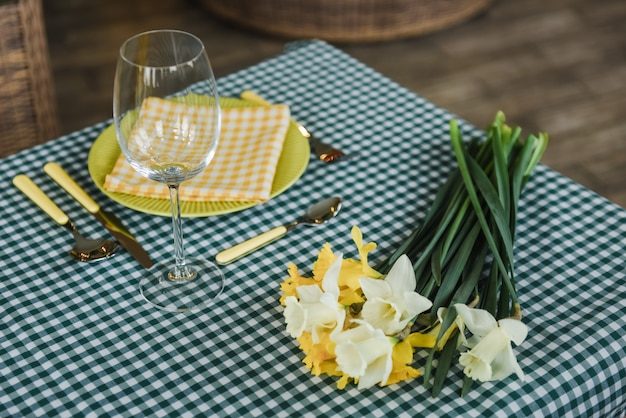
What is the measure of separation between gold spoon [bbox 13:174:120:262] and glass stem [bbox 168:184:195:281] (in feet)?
0.33

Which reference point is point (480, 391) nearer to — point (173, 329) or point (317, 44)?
point (173, 329)

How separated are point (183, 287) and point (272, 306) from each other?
0.12 metres

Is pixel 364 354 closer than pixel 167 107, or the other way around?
pixel 364 354

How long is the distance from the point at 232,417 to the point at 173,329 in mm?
160

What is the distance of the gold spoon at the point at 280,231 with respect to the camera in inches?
45.6

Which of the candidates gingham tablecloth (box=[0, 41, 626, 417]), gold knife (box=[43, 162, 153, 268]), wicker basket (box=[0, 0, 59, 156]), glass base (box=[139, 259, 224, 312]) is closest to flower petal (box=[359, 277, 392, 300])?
gingham tablecloth (box=[0, 41, 626, 417])

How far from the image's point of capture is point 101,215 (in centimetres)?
123

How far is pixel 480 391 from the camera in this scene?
0.95 metres

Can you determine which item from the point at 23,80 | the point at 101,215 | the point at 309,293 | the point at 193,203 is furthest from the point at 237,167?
the point at 23,80

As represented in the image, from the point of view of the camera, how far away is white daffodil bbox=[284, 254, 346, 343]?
0.93 meters

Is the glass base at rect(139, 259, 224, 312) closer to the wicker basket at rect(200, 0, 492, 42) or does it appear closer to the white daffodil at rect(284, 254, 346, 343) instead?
the white daffodil at rect(284, 254, 346, 343)

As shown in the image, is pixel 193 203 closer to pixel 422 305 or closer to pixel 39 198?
pixel 39 198

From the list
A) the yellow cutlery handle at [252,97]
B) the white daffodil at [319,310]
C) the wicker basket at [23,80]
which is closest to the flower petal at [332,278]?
the white daffodil at [319,310]

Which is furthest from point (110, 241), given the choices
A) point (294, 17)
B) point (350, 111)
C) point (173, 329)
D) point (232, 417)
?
point (294, 17)
